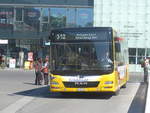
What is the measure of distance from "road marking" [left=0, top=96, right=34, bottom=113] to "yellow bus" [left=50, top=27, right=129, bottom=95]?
1078 mm

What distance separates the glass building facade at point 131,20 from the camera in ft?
176

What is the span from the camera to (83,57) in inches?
706

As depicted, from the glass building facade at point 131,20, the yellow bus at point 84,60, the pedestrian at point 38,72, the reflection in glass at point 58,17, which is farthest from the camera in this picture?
the glass building facade at point 131,20

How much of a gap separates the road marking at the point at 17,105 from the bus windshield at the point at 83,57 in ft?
5.08

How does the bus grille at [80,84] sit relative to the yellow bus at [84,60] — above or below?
below

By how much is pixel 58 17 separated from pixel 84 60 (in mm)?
34752

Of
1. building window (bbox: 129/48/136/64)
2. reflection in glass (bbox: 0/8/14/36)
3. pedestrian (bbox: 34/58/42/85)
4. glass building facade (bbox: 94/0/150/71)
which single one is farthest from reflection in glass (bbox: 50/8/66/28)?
pedestrian (bbox: 34/58/42/85)

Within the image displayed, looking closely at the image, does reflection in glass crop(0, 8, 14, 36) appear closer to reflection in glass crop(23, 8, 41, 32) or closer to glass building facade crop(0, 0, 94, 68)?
glass building facade crop(0, 0, 94, 68)

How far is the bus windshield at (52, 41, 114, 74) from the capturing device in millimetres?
17672

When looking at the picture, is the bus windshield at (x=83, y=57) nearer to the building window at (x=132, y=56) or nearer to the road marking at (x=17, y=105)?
the road marking at (x=17, y=105)

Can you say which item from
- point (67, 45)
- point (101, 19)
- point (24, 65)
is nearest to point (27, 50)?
point (24, 65)

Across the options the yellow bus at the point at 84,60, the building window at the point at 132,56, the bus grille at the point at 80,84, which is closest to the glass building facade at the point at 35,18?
the building window at the point at 132,56

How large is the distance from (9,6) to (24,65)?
23.5ft

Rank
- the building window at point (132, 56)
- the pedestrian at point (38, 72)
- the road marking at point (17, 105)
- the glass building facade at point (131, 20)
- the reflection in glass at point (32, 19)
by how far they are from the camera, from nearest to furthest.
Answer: the road marking at point (17, 105) → the pedestrian at point (38, 72) → the reflection in glass at point (32, 19) → the glass building facade at point (131, 20) → the building window at point (132, 56)
